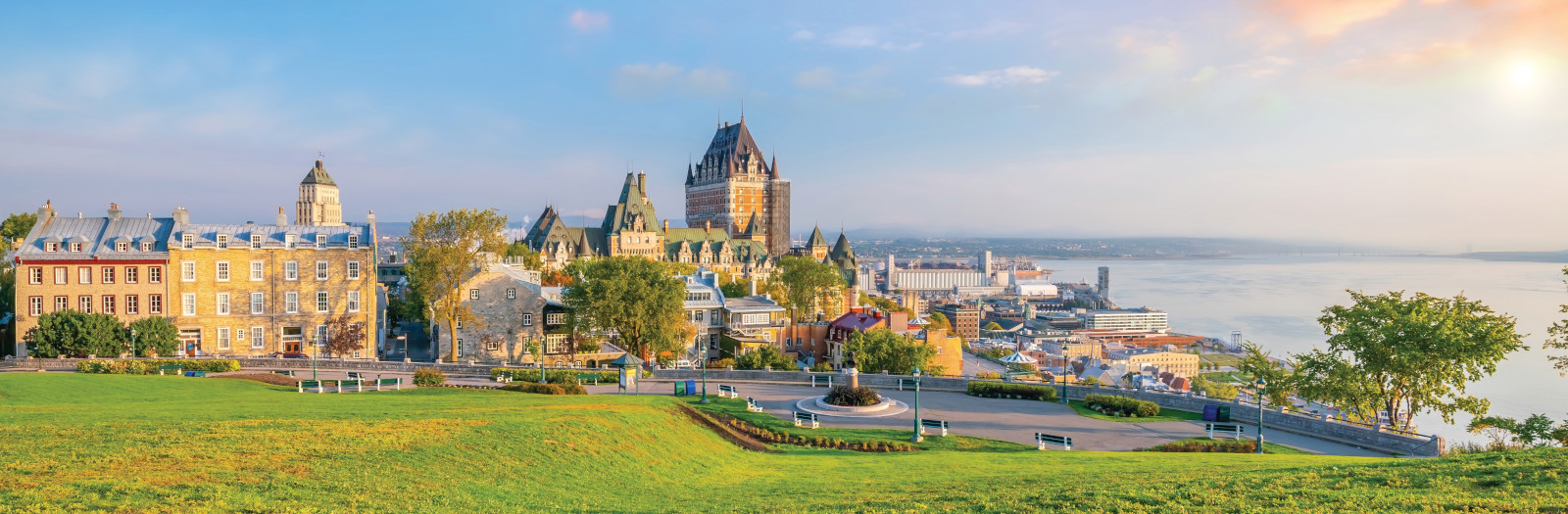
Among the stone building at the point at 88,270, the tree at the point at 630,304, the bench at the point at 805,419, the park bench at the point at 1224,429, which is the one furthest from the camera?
the tree at the point at 630,304

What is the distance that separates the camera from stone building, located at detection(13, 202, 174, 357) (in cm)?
4281

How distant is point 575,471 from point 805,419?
13.0m

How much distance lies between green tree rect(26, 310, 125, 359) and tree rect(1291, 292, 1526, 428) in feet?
175

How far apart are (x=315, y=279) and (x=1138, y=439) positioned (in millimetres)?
44270

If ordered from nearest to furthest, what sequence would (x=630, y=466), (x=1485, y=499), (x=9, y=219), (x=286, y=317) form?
(x=1485, y=499) < (x=630, y=466) < (x=286, y=317) < (x=9, y=219)

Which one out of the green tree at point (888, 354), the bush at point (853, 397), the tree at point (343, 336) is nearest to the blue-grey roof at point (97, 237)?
the tree at point (343, 336)

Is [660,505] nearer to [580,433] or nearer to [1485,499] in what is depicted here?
[580,433]

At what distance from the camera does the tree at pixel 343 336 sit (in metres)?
47.3

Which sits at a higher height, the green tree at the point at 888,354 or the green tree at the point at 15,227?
the green tree at the point at 15,227

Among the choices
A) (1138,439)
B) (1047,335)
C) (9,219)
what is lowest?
(1047,335)

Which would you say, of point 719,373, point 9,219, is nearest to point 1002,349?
point 719,373

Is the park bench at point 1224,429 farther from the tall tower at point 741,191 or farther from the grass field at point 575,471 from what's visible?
the tall tower at point 741,191

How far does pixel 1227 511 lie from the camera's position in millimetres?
11906

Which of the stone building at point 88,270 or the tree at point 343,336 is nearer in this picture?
the stone building at point 88,270
